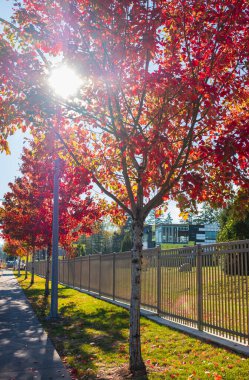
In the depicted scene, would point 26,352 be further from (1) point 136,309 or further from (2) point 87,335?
(1) point 136,309

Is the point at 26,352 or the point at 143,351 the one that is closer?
the point at 143,351

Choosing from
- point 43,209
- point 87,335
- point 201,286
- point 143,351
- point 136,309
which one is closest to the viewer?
point 136,309

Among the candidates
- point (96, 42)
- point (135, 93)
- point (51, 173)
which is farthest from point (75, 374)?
point (51, 173)

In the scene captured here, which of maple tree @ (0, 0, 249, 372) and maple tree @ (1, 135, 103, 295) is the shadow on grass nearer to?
maple tree @ (0, 0, 249, 372)

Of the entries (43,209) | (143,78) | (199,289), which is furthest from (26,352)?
(43,209)

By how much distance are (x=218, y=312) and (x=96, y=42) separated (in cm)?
541

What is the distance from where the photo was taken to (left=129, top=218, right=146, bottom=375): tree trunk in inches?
250

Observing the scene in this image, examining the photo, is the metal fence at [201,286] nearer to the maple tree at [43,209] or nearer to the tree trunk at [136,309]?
the tree trunk at [136,309]

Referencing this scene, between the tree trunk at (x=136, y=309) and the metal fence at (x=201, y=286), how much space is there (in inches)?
71.7

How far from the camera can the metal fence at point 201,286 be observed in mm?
7480

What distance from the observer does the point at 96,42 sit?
6867 mm

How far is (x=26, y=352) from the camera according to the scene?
7734 mm

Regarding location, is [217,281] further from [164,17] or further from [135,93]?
[164,17]

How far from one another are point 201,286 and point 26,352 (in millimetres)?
3732
